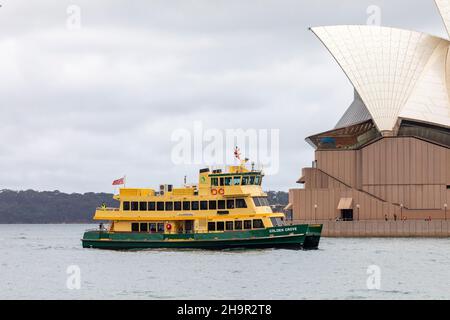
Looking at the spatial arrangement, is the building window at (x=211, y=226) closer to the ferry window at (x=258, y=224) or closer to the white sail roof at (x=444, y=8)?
the ferry window at (x=258, y=224)

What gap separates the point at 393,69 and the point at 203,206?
189 ft

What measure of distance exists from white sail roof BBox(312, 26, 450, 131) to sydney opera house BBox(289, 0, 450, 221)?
0.12 meters

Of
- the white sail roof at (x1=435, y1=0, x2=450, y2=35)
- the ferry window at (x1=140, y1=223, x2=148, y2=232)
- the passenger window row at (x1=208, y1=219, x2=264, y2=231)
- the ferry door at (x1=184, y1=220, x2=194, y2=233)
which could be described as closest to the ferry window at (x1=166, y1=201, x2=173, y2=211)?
the ferry door at (x1=184, y1=220, x2=194, y2=233)

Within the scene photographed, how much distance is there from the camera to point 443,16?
119500mm

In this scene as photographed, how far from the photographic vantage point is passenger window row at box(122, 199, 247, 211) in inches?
2817

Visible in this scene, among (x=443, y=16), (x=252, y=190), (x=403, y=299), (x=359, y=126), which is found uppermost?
(x=443, y=16)

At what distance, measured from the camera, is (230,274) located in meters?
56.9

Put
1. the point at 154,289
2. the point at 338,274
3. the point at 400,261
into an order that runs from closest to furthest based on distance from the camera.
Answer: the point at 154,289, the point at 338,274, the point at 400,261

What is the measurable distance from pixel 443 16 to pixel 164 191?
58454 millimetres

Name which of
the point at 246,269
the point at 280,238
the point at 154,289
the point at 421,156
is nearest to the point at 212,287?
the point at 154,289

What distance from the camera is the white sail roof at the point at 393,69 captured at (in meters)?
122

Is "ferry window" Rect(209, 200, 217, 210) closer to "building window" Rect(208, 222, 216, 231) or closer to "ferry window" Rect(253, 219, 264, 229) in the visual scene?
"building window" Rect(208, 222, 216, 231)

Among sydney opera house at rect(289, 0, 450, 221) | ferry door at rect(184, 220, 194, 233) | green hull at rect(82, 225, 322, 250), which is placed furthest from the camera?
sydney opera house at rect(289, 0, 450, 221)

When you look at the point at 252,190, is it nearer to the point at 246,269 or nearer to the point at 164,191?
the point at 164,191
